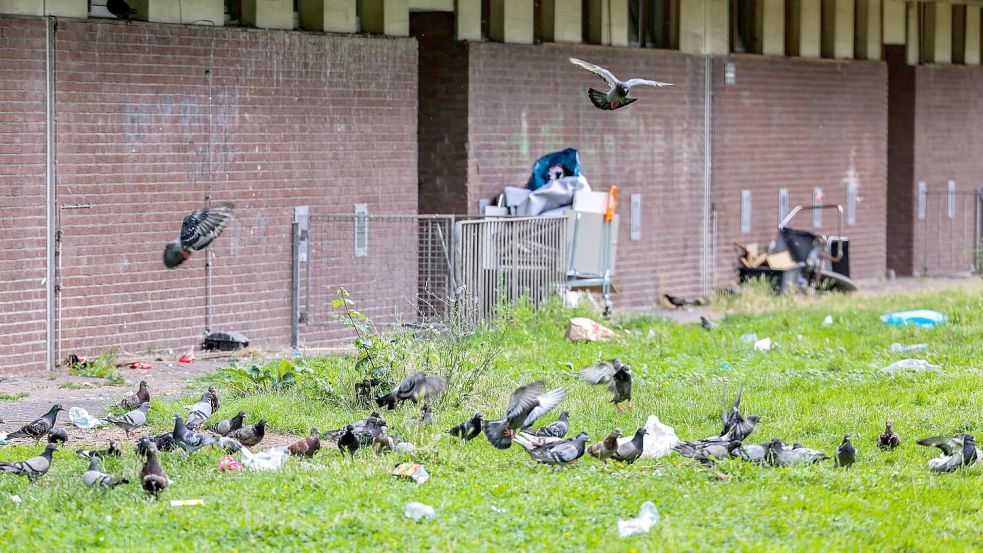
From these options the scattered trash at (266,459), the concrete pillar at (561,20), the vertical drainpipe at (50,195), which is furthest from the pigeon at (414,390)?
the concrete pillar at (561,20)

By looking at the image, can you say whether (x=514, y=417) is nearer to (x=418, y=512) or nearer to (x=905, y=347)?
(x=418, y=512)

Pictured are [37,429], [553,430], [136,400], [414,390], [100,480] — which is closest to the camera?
[100,480]

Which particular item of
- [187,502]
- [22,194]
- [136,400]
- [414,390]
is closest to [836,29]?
[22,194]

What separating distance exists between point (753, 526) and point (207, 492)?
10.6ft

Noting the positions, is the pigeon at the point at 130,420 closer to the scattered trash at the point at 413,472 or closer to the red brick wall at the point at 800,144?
the scattered trash at the point at 413,472

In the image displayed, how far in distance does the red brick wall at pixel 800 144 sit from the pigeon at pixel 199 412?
13.0 meters

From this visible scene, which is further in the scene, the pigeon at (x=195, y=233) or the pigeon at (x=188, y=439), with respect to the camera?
the pigeon at (x=195, y=233)

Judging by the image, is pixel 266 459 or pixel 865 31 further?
pixel 865 31

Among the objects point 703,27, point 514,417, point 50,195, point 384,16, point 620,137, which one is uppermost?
point 703,27

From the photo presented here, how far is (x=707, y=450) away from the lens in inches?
408

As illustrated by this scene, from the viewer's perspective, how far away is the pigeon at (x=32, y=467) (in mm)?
9664

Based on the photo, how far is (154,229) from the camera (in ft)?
52.4

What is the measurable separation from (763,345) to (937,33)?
1337 cm

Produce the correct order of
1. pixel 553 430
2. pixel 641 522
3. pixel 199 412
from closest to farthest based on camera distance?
pixel 641 522, pixel 553 430, pixel 199 412
